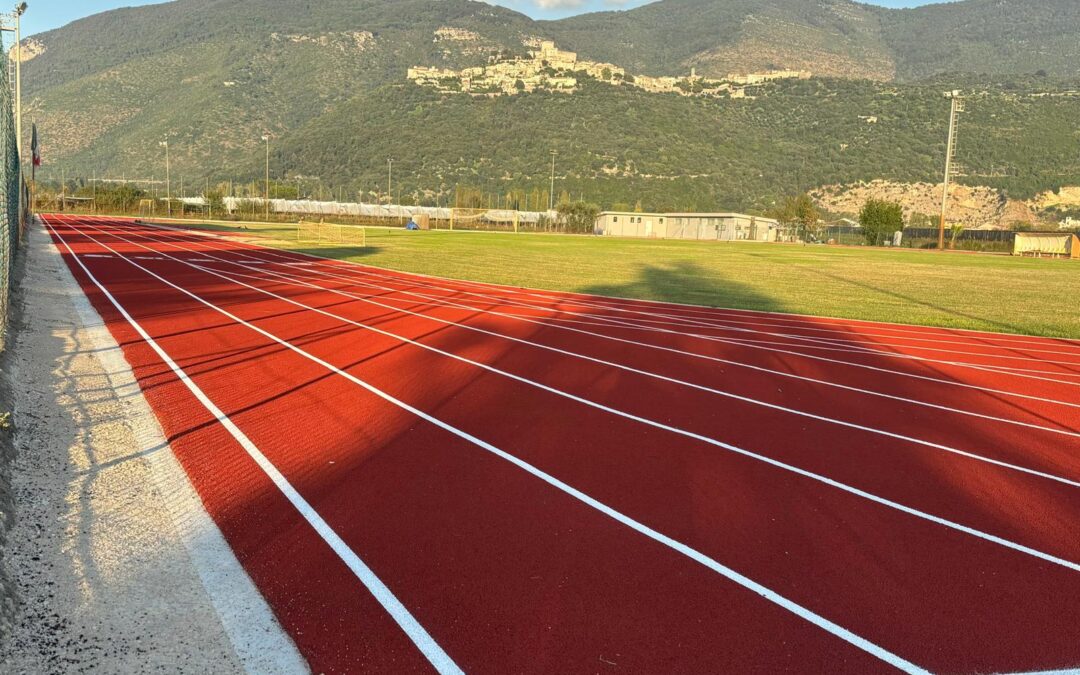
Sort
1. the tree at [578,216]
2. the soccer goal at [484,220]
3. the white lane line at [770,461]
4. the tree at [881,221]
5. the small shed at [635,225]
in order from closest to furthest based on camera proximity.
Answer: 1. the white lane line at [770,461]
2. the tree at [881,221]
3. the small shed at [635,225]
4. the soccer goal at [484,220]
5. the tree at [578,216]

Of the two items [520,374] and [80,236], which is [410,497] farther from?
[80,236]

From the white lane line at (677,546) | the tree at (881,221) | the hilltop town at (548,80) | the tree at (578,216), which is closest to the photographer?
the white lane line at (677,546)

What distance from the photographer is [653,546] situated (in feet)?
14.3

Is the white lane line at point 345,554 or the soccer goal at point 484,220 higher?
the soccer goal at point 484,220

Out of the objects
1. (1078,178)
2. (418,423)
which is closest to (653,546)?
(418,423)

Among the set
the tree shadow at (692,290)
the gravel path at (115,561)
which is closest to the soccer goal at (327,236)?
the tree shadow at (692,290)

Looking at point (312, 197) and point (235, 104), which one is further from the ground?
point (235, 104)

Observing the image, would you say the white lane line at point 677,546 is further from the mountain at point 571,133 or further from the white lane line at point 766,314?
the mountain at point 571,133

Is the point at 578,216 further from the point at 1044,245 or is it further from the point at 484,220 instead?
the point at 1044,245

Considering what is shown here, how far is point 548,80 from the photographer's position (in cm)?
16775

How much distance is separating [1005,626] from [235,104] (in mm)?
181025

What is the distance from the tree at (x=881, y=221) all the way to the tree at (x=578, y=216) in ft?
111

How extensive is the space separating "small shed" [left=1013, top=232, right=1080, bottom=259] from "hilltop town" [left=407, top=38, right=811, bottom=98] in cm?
11316

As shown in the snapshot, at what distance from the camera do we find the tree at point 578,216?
96244 millimetres
